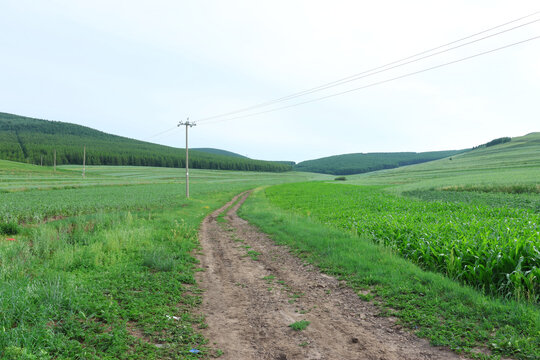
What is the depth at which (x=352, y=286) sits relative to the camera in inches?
319

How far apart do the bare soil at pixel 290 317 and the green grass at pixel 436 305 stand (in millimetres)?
415

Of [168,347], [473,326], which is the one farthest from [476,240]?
[168,347]

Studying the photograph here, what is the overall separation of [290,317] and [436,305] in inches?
141

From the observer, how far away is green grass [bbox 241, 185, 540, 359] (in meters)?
5.03

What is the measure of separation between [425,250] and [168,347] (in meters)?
9.16

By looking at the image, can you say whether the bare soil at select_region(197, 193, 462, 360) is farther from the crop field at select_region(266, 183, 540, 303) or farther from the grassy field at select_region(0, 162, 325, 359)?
the crop field at select_region(266, 183, 540, 303)

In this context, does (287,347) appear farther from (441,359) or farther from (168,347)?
(441,359)

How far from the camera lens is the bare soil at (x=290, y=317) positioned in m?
5.02

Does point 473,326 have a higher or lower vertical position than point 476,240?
lower

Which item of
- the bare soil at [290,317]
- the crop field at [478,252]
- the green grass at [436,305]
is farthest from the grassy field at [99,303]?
the crop field at [478,252]

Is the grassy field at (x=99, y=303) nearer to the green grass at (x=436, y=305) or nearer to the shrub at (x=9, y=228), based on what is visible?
the green grass at (x=436, y=305)

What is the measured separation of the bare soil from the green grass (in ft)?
1.36

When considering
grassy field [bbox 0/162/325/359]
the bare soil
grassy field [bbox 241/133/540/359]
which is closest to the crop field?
grassy field [bbox 241/133/540/359]

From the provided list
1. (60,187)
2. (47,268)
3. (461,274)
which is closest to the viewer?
(461,274)
